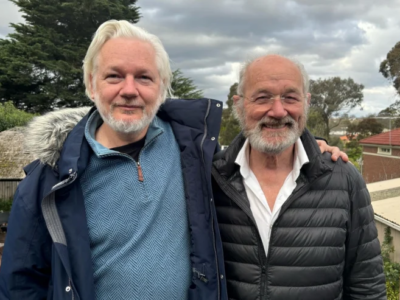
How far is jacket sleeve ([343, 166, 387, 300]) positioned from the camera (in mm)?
1861

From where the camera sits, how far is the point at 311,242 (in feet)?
5.83

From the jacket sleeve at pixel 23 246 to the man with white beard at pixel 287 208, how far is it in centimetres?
96

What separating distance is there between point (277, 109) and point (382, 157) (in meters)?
25.1

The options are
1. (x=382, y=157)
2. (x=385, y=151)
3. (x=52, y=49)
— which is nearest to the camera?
(x=52, y=49)

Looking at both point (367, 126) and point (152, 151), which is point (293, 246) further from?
point (367, 126)

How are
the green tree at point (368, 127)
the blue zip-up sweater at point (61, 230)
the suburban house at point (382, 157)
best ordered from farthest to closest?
the green tree at point (368, 127), the suburban house at point (382, 157), the blue zip-up sweater at point (61, 230)

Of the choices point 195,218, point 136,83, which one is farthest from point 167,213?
point 136,83

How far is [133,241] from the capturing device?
1.71m

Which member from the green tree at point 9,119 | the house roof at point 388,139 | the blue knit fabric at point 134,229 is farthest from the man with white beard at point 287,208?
the house roof at point 388,139

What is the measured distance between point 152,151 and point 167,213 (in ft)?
1.25

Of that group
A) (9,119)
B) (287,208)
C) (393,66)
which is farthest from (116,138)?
(393,66)

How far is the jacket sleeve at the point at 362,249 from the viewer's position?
186 cm

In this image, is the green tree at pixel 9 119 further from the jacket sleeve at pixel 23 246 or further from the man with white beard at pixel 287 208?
the man with white beard at pixel 287 208

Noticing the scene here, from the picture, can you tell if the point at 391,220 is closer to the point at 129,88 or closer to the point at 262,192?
the point at 262,192
